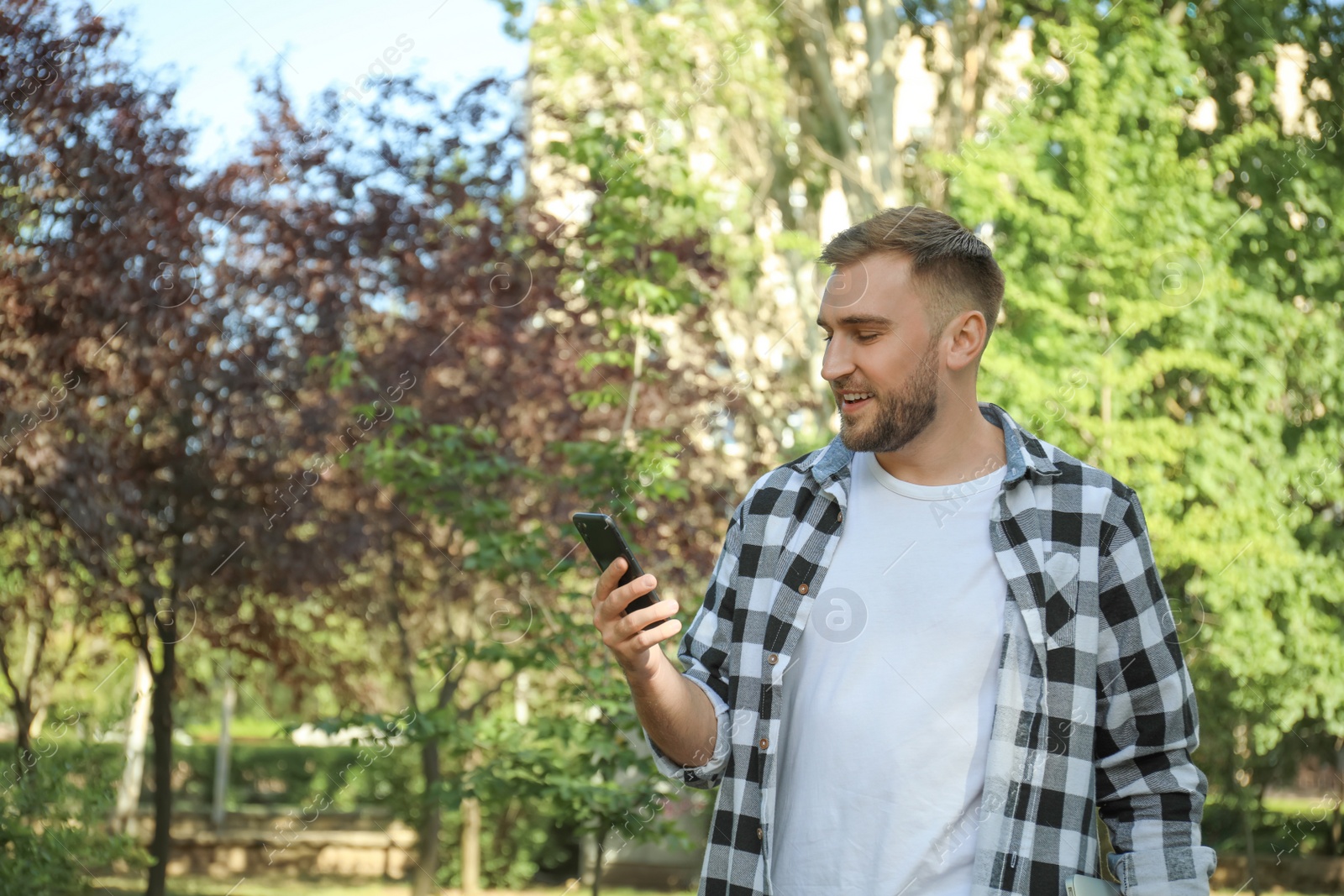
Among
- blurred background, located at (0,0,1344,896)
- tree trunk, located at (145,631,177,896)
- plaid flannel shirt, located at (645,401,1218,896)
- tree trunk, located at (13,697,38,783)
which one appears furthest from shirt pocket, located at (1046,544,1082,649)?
tree trunk, located at (145,631,177,896)

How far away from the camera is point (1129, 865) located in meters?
2.01

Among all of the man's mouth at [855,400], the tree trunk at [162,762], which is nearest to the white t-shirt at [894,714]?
the man's mouth at [855,400]

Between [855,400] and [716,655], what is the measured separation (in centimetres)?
55

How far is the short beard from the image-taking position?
2219 millimetres

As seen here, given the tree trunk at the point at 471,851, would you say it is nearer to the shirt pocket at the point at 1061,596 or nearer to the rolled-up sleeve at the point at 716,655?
the rolled-up sleeve at the point at 716,655

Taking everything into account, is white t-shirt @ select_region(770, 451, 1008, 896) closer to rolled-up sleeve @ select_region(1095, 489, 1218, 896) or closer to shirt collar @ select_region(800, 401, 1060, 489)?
shirt collar @ select_region(800, 401, 1060, 489)

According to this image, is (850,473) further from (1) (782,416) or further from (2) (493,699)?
(2) (493,699)

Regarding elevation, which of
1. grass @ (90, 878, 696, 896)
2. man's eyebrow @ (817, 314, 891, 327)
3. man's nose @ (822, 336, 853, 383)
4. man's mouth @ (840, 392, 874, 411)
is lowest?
grass @ (90, 878, 696, 896)

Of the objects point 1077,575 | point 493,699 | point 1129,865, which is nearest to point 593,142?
point 1077,575

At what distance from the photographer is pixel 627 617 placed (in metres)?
1.88

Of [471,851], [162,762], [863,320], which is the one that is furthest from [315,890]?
[863,320]

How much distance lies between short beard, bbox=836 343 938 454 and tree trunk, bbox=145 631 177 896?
5799mm

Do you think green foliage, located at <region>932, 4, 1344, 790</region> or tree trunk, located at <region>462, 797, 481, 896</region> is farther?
tree trunk, located at <region>462, 797, 481, 896</region>

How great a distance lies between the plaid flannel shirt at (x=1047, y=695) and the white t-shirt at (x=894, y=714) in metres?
0.03
